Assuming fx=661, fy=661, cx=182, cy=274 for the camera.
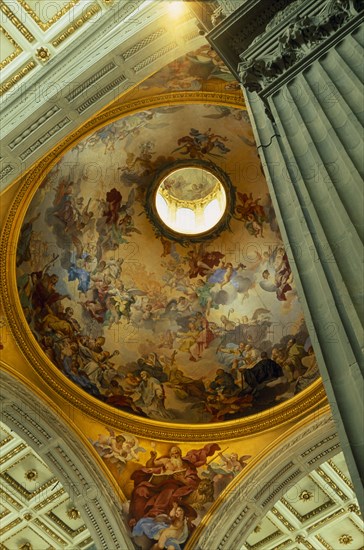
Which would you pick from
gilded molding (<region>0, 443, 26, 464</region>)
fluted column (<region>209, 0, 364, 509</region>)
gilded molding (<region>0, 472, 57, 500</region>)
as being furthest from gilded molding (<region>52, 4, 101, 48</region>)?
gilded molding (<region>0, 472, 57, 500</region>)

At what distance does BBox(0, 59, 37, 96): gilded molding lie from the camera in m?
8.55

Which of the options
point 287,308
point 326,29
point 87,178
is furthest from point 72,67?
point 287,308

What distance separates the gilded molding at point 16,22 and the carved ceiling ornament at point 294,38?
4.62m

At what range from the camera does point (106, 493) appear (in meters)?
11.6

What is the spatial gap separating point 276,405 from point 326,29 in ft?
29.9

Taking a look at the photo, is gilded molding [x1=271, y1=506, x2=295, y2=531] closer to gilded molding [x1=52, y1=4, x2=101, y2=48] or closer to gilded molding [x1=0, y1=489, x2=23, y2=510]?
gilded molding [x1=0, y1=489, x2=23, y2=510]

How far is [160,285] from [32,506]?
498 centimetres

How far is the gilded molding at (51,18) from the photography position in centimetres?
821

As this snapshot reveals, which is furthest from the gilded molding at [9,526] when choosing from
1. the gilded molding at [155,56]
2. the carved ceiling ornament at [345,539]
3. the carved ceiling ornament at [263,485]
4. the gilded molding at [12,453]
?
the gilded molding at [155,56]

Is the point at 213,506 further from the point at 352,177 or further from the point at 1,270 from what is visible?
the point at 352,177

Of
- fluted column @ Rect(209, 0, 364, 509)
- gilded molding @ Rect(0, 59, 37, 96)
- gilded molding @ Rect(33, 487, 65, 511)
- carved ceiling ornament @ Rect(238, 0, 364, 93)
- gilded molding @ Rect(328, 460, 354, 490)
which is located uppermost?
gilded molding @ Rect(0, 59, 37, 96)

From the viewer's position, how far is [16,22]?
8.27 metres

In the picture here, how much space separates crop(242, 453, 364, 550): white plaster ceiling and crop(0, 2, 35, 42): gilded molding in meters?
8.69

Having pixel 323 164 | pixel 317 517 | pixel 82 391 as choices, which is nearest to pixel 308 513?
pixel 317 517
